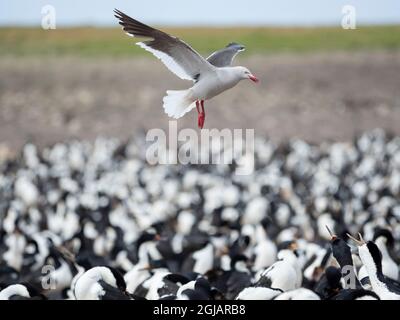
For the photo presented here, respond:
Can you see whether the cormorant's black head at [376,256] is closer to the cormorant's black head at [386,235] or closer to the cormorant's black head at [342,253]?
the cormorant's black head at [342,253]

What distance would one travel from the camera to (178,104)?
743 cm

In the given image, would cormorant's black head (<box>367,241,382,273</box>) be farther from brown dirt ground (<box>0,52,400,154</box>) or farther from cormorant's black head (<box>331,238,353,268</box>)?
brown dirt ground (<box>0,52,400,154</box>)

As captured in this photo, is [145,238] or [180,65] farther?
[145,238]

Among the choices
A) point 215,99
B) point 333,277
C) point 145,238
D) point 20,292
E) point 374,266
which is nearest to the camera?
point 374,266

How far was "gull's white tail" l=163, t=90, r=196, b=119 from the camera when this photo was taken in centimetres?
739

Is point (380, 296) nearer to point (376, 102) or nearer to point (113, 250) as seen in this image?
point (113, 250)

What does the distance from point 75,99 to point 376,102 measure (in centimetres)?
1046

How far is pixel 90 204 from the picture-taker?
18.0m

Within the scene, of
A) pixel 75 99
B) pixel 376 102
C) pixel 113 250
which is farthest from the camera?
pixel 75 99

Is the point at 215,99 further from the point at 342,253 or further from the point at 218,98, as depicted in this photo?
the point at 342,253

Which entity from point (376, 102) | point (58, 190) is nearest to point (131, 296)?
point (58, 190)

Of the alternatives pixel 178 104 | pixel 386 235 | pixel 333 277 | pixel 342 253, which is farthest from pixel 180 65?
pixel 386 235

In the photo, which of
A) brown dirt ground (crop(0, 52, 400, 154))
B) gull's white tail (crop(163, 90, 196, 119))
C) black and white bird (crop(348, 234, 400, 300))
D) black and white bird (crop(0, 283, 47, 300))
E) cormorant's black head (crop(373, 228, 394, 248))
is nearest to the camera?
black and white bird (crop(348, 234, 400, 300))

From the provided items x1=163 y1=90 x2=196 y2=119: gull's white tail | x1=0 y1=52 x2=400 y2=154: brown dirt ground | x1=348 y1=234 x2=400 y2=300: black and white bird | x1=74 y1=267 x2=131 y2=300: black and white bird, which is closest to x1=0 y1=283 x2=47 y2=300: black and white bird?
x1=74 y1=267 x2=131 y2=300: black and white bird
